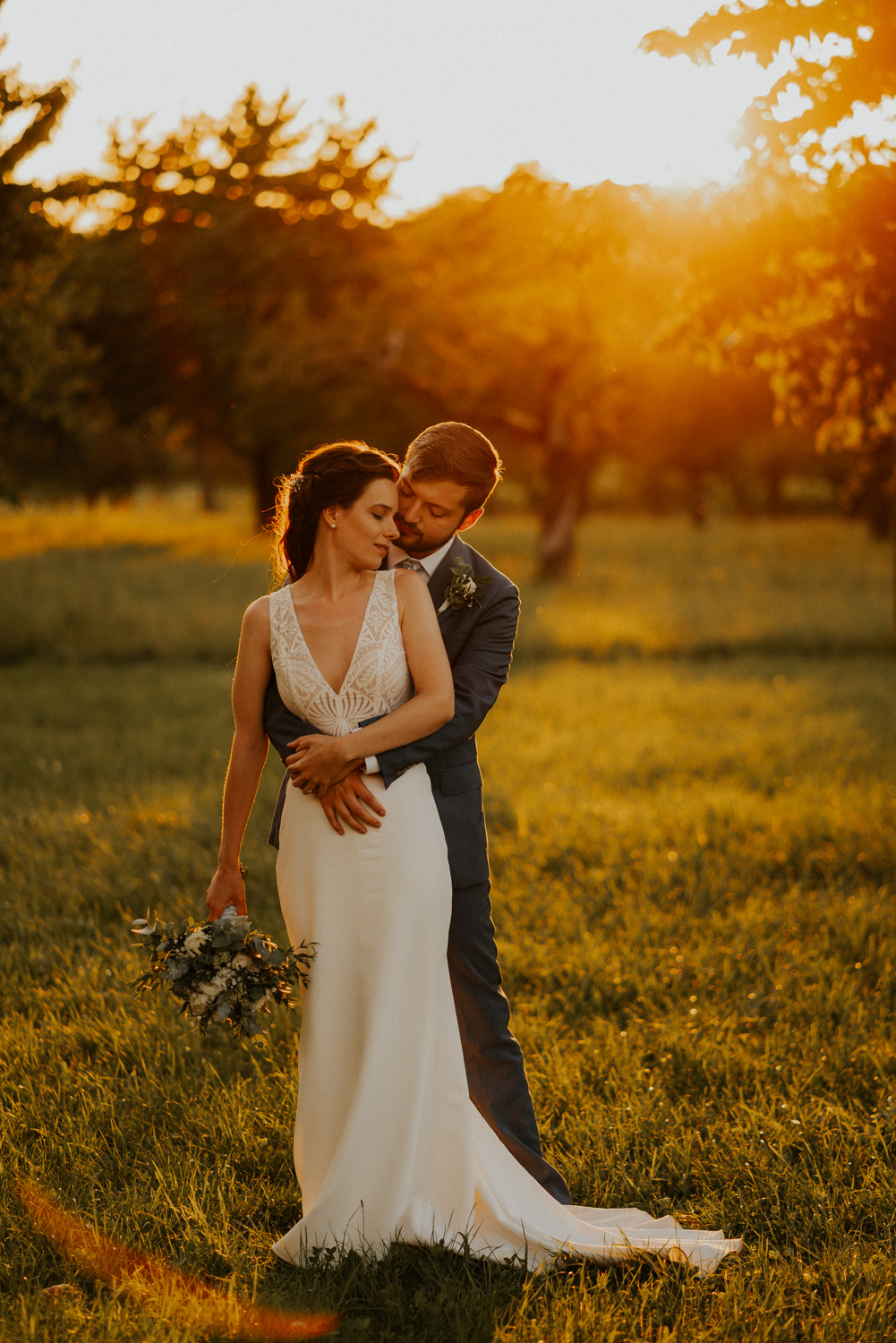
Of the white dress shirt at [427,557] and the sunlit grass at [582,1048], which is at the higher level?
the white dress shirt at [427,557]

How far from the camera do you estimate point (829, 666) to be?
15008 mm

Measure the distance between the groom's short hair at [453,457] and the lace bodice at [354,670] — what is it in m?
0.33

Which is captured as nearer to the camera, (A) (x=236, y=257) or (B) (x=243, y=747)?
(B) (x=243, y=747)

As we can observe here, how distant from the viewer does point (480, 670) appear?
3.38m

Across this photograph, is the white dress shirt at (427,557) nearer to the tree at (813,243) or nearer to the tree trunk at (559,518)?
the tree at (813,243)

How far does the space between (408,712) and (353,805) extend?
30 centimetres

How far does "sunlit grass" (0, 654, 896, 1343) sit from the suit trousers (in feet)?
1.36

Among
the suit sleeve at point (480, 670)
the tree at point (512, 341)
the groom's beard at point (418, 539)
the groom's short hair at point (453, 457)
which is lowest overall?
the suit sleeve at point (480, 670)

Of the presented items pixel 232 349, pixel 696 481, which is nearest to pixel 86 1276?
pixel 232 349

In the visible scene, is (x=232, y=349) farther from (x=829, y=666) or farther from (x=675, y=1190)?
(x=675, y=1190)

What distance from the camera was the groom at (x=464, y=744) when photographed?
A: 317cm

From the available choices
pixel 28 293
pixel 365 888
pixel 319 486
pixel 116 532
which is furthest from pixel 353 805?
pixel 116 532

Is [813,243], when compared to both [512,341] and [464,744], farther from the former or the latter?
[512,341]

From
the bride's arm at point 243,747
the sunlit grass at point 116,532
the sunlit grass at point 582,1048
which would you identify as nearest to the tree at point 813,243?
the sunlit grass at point 582,1048
